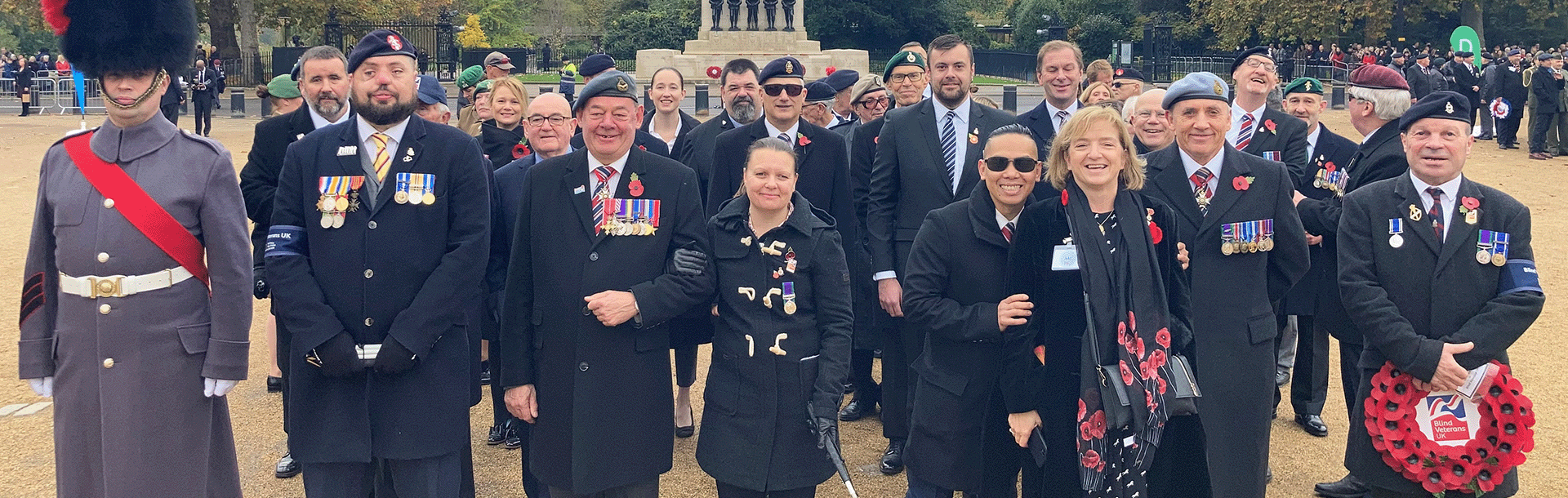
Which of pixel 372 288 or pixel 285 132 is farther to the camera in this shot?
pixel 285 132

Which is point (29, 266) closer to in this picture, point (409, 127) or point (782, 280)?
point (409, 127)

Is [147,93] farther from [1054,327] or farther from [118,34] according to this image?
[1054,327]

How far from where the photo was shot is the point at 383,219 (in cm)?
415

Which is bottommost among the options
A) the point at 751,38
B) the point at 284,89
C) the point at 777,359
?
the point at 777,359

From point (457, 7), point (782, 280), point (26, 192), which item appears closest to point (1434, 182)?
point (782, 280)

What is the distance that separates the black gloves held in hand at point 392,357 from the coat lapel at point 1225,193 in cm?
304

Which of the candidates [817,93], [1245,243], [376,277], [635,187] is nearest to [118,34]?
[376,277]

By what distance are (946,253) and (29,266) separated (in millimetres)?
3185

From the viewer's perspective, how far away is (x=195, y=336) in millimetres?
4008

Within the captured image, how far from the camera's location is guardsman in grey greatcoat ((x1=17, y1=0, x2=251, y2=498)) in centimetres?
391

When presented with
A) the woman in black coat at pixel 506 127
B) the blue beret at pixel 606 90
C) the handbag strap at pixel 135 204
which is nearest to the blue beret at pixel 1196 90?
the blue beret at pixel 606 90

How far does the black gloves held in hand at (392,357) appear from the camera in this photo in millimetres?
4035

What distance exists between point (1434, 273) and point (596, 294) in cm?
313

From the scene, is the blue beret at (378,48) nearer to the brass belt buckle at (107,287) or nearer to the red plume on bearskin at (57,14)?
the red plume on bearskin at (57,14)
